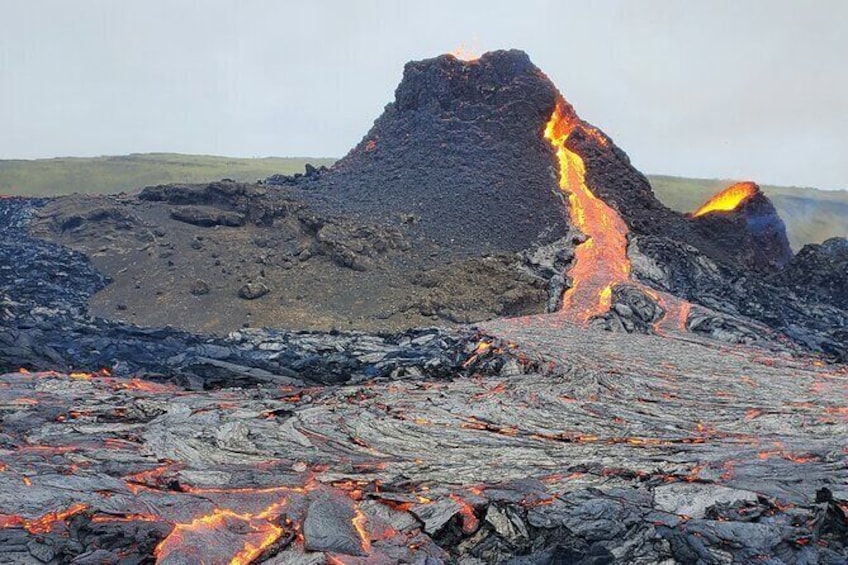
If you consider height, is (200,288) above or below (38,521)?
above

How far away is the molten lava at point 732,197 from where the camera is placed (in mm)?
40625

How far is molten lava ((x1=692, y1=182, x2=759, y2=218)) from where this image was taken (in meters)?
40.6

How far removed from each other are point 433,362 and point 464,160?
2237 centimetres

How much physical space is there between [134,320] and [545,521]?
22.4 metres

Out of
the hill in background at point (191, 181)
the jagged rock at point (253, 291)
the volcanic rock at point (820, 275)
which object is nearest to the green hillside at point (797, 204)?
the hill in background at point (191, 181)

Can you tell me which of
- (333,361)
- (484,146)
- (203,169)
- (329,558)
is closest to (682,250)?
(484,146)

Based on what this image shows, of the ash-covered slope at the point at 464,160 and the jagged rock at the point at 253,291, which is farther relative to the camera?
the ash-covered slope at the point at 464,160

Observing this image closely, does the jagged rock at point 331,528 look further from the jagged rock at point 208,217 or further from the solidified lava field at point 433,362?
the jagged rock at point 208,217

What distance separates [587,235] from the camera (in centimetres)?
3444

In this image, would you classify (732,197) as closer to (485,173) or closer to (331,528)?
(485,173)

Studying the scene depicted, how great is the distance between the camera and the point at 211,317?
2677 cm

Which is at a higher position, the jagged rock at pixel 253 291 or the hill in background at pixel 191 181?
the hill in background at pixel 191 181

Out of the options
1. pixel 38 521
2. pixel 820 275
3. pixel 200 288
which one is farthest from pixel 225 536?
pixel 820 275

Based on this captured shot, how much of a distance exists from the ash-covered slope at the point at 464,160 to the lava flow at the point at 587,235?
3.52 ft
